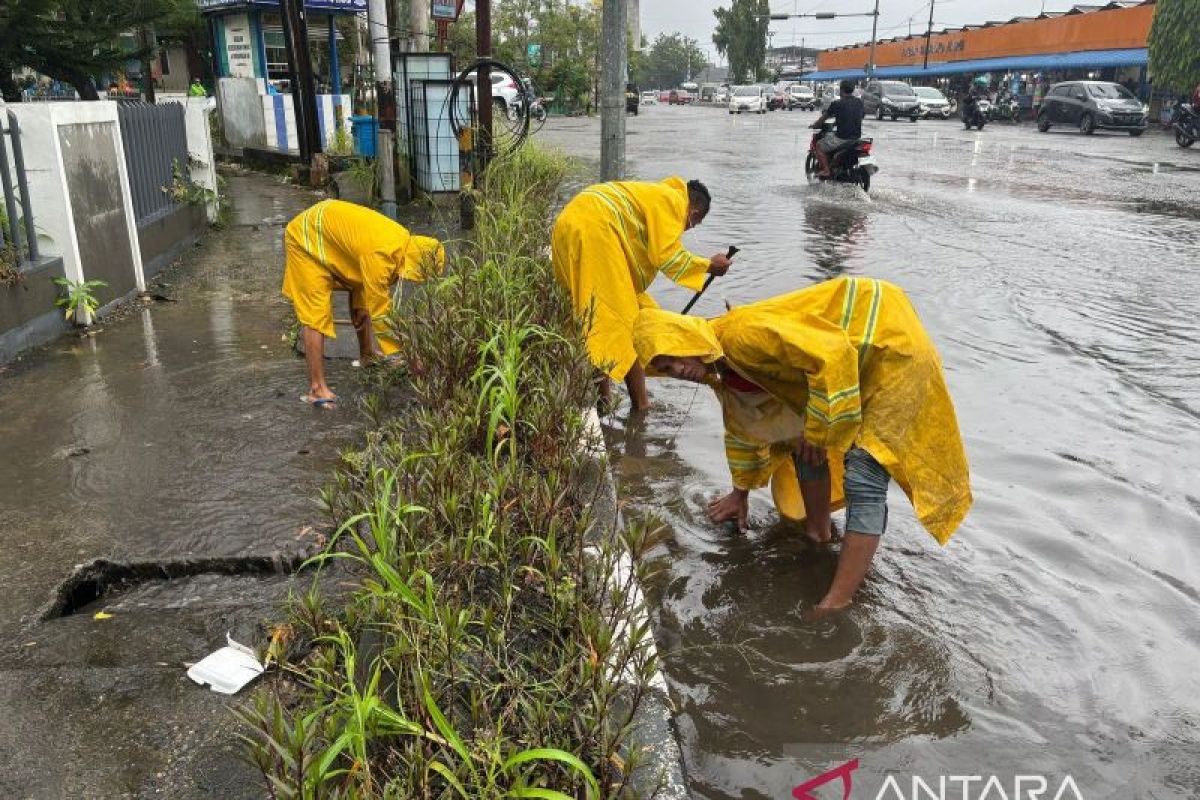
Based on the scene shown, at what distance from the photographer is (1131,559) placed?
3.84 m

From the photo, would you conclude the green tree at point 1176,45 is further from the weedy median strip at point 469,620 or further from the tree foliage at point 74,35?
the weedy median strip at point 469,620

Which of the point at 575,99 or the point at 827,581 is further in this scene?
the point at 575,99

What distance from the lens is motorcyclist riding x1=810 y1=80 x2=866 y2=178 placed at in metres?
13.7

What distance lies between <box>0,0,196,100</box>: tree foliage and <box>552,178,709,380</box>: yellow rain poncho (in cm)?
663

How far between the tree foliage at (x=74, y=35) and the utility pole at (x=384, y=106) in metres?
2.44

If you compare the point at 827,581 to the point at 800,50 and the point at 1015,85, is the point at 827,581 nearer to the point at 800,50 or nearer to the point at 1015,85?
the point at 1015,85

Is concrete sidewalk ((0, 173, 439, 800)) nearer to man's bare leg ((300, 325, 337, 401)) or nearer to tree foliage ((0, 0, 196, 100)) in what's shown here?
man's bare leg ((300, 325, 337, 401))

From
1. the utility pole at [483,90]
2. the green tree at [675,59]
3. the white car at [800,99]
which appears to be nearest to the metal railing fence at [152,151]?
the utility pole at [483,90]

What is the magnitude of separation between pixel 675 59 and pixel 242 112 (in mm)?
107709

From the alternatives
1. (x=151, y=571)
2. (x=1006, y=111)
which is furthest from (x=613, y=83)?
(x=1006, y=111)

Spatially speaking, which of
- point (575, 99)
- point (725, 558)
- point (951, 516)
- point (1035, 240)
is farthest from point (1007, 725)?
point (575, 99)

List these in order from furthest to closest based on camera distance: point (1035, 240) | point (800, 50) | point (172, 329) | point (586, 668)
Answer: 1. point (800, 50)
2. point (1035, 240)
3. point (172, 329)
4. point (586, 668)

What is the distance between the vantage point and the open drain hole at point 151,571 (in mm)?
3066

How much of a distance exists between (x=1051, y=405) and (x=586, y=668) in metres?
4.32
